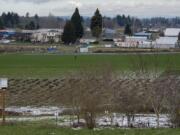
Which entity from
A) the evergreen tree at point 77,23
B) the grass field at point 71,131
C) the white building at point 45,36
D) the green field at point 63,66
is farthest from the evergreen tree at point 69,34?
the grass field at point 71,131

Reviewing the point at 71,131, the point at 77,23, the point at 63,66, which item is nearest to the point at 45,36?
the point at 77,23

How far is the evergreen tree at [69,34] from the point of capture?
122 m

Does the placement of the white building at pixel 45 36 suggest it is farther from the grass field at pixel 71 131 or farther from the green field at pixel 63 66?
the grass field at pixel 71 131

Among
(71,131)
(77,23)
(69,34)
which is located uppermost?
(77,23)

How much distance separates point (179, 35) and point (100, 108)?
504ft

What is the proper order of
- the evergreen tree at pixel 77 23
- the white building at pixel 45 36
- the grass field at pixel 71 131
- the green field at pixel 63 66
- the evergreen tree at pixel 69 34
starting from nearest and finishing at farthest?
the grass field at pixel 71 131 < the green field at pixel 63 66 < the evergreen tree at pixel 69 34 < the evergreen tree at pixel 77 23 < the white building at pixel 45 36

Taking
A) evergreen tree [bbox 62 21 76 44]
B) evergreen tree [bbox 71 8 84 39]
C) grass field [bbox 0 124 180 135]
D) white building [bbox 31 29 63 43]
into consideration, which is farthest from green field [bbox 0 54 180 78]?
white building [bbox 31 29 63 43]

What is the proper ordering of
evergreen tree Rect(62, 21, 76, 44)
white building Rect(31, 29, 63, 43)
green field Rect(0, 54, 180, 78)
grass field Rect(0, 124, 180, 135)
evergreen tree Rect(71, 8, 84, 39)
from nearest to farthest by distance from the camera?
grass field Rect(0, 124, 180, 135), green field Rect(0, 54, 180, 78), evergreen tree Rect(62, 21, 76, 44), evergreen tree Rect(71, 8, 84, 39), white building Rect(31, 29, 63, 43)

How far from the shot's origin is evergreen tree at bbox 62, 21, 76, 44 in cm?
12188

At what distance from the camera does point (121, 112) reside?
18547 millimetres

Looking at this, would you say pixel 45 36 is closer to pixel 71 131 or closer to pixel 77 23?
pixel 77 23

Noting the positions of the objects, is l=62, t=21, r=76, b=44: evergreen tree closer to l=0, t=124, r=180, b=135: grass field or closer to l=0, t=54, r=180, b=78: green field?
l=0, t=54, r=180, b=78: green field

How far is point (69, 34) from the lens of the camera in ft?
409

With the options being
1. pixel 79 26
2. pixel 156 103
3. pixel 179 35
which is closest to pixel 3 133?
pixel 156 103
